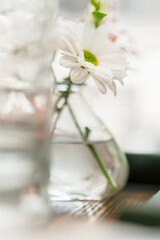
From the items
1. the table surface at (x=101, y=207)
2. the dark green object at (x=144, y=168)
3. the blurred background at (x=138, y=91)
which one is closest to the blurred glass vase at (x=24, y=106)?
the table surface at (x=101, y=207)

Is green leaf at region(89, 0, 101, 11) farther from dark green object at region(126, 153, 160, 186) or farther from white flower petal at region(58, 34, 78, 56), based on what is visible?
dark green object at region(126, 153, 160, 186)

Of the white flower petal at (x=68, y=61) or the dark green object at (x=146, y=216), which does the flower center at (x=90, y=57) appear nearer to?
A: the white flower petal at (x=68, y=61)

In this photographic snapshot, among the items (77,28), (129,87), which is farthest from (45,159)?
(129,87)

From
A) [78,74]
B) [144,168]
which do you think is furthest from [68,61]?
[144,168]

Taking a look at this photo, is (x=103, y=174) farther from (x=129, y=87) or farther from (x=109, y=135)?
(x=129, y=87)

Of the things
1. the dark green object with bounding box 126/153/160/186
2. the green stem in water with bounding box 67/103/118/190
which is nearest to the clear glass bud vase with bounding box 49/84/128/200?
the green stem in water with bounding box 67/103/118/190

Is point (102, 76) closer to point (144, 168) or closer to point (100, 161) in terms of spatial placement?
point (100, 161)
